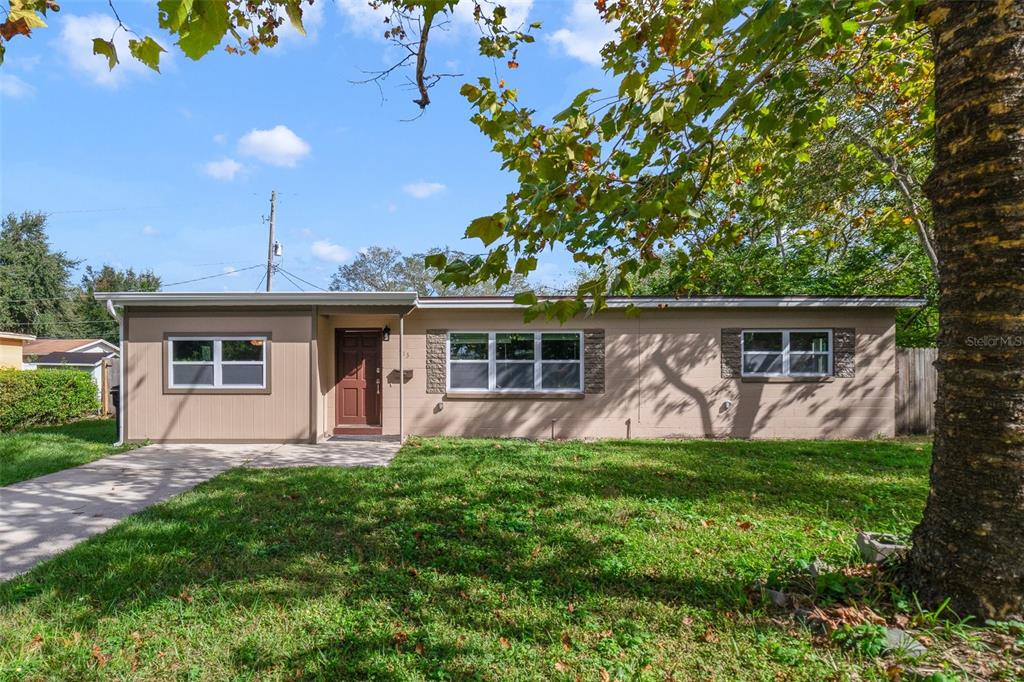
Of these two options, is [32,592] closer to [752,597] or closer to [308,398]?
[752,597]

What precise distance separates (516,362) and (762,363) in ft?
16.1

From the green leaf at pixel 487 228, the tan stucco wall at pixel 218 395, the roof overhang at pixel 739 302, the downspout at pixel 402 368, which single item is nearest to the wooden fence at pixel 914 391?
the roof overhang at pixel 739 302

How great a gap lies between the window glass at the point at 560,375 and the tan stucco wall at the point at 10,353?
15959 millimetres

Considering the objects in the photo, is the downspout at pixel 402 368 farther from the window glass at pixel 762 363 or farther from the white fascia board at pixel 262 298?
the window glass at pixel 762 363

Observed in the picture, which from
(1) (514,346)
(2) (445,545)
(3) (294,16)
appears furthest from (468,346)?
(3) (294,16)

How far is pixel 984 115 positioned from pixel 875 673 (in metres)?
2.74

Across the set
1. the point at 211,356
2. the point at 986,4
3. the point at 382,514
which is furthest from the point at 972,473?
the point at 211,356

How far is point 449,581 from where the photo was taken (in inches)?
133

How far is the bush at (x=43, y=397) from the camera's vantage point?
34.6ft

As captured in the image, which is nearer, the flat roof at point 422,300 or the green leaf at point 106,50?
the green leaf at point 106,50

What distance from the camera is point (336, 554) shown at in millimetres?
3824

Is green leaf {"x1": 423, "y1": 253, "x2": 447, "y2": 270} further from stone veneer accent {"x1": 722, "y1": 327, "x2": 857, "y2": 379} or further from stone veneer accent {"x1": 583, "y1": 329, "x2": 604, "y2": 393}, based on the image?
stone veneer accent {"x1": 722, "y1": 327, "x2": 857, "y2": 379}

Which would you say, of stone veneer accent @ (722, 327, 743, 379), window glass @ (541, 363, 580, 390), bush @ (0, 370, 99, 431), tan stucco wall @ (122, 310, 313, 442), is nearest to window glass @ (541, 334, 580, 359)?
window glass @ (541, 363, 580, 390)

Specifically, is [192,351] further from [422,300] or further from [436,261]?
[436,261]
